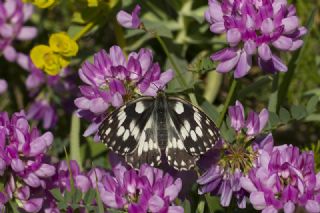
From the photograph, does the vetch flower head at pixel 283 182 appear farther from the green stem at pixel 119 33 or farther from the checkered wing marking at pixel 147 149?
the green stem at pixel 119 33

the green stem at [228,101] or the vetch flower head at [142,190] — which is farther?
the green stem at [228,101]

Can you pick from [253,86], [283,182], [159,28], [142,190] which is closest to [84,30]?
[159,28]

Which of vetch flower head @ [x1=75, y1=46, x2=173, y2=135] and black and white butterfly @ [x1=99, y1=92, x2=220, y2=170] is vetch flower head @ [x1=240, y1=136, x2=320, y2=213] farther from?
vetch flower head @ [x1=75, y1=46, x2=173, y2=135]

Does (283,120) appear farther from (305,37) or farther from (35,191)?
(35,191)

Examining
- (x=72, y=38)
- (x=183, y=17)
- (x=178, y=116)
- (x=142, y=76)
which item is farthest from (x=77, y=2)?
(x=178, y=116)

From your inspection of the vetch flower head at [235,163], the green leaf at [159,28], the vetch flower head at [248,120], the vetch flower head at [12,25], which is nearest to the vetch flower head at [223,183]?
the vetch flower head at [235,163]

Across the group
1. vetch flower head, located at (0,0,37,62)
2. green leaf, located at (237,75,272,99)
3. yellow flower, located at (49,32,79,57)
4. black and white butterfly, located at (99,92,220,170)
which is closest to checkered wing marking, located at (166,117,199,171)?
black and white butterfly, located at (99,92,220,170)
